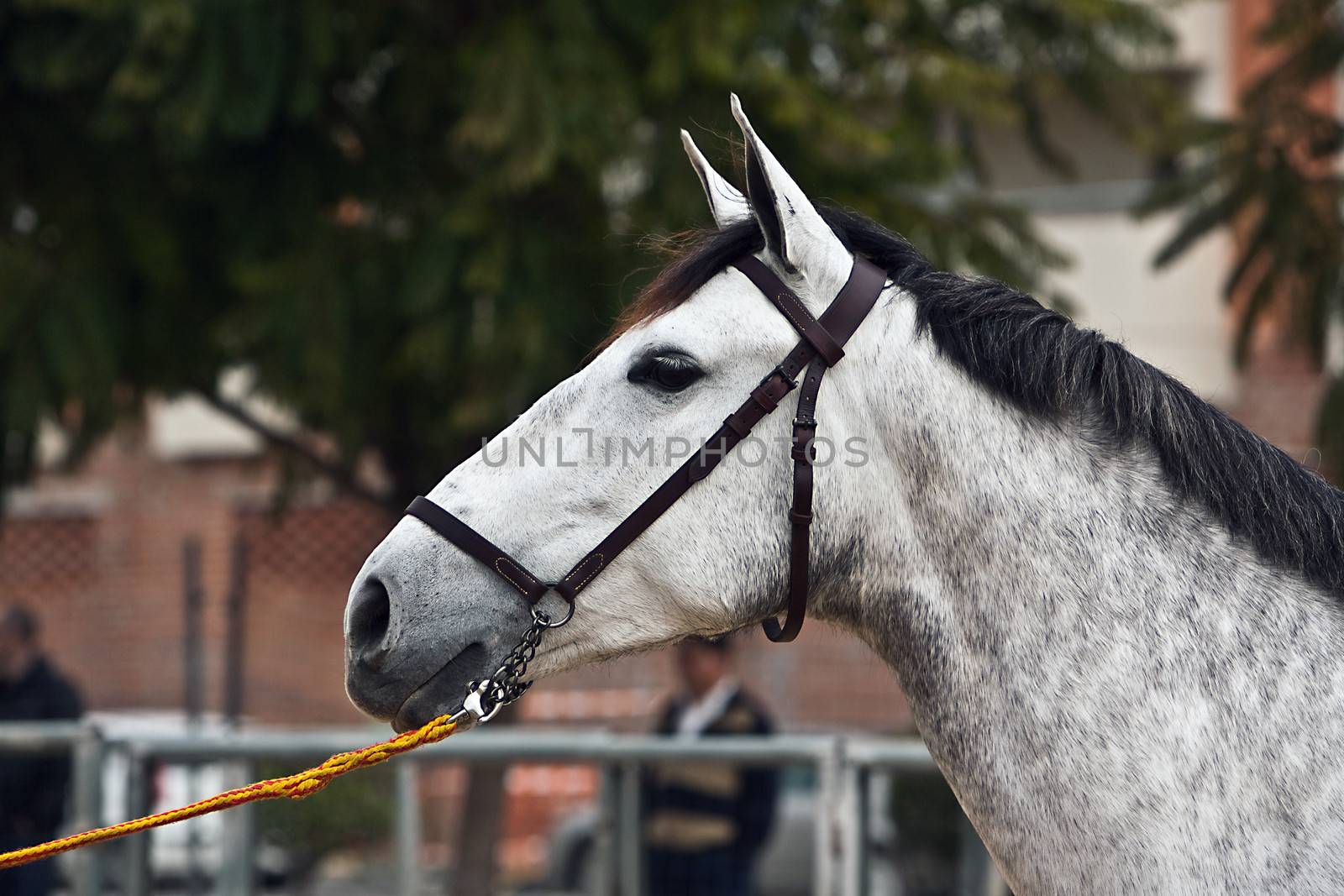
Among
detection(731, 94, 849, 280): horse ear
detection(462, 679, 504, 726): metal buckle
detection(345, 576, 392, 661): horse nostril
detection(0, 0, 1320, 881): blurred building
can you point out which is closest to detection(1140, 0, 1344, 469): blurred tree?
detection(0, 0, 1320, 881): blurred building

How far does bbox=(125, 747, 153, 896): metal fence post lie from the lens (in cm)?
488

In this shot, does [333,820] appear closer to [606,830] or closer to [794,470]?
[606,830]

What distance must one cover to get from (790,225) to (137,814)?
370 centimetres

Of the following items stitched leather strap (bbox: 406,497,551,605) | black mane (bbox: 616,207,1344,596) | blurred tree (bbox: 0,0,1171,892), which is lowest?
stitched leather strap (bbox: 406,497,551,605)

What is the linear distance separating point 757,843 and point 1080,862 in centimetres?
372

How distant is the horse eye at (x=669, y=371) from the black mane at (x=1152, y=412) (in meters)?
0.39

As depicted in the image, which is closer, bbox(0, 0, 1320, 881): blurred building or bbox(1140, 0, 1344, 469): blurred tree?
bbox(1140, 0, 1344, 469): blurred tree

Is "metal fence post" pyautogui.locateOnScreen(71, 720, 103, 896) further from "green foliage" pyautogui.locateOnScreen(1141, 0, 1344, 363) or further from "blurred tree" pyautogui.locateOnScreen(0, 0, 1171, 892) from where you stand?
"green foliage" pyautogui.locateOnScreen(1141, 0, 1344, 363)

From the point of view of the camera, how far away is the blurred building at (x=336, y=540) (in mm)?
11516

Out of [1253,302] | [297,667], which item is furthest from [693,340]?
[297,667]

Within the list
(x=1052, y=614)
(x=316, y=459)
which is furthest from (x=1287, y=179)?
(x=1052, y=614)

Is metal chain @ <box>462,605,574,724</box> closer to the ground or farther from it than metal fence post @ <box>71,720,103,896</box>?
farther from it

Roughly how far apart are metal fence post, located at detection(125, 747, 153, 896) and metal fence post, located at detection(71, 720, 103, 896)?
106 millimetres

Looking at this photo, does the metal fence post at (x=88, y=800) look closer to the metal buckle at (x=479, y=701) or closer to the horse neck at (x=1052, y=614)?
the metal buckle at (x=479, y=701)
